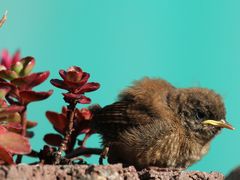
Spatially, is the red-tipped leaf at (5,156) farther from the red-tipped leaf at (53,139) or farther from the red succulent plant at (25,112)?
the red-tipped leaf at (53,139)

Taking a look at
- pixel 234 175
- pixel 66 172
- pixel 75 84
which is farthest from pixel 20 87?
pixel 234 175

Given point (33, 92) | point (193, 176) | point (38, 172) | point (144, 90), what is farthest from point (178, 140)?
point (38, 172)

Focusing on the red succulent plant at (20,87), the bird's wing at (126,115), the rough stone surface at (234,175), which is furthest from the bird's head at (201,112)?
the rough stone surface at (234,175)

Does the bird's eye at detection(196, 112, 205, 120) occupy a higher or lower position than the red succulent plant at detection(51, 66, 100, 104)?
higher

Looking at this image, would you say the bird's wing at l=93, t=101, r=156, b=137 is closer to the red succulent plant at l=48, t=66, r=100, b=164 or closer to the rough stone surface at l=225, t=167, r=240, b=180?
the red succulent plant at l=48, t=66, r=100, b=164

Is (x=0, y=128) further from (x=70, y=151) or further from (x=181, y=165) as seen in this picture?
(x=181, y=165)

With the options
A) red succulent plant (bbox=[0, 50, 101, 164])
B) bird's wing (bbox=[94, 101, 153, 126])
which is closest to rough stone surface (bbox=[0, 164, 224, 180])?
red succulent plant (bbox=[0, 50, 101, 164])

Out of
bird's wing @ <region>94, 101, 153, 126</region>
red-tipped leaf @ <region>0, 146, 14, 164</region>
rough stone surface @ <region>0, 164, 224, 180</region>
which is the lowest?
rough stone surface @ <region>0, 164, 224, 180</region>
